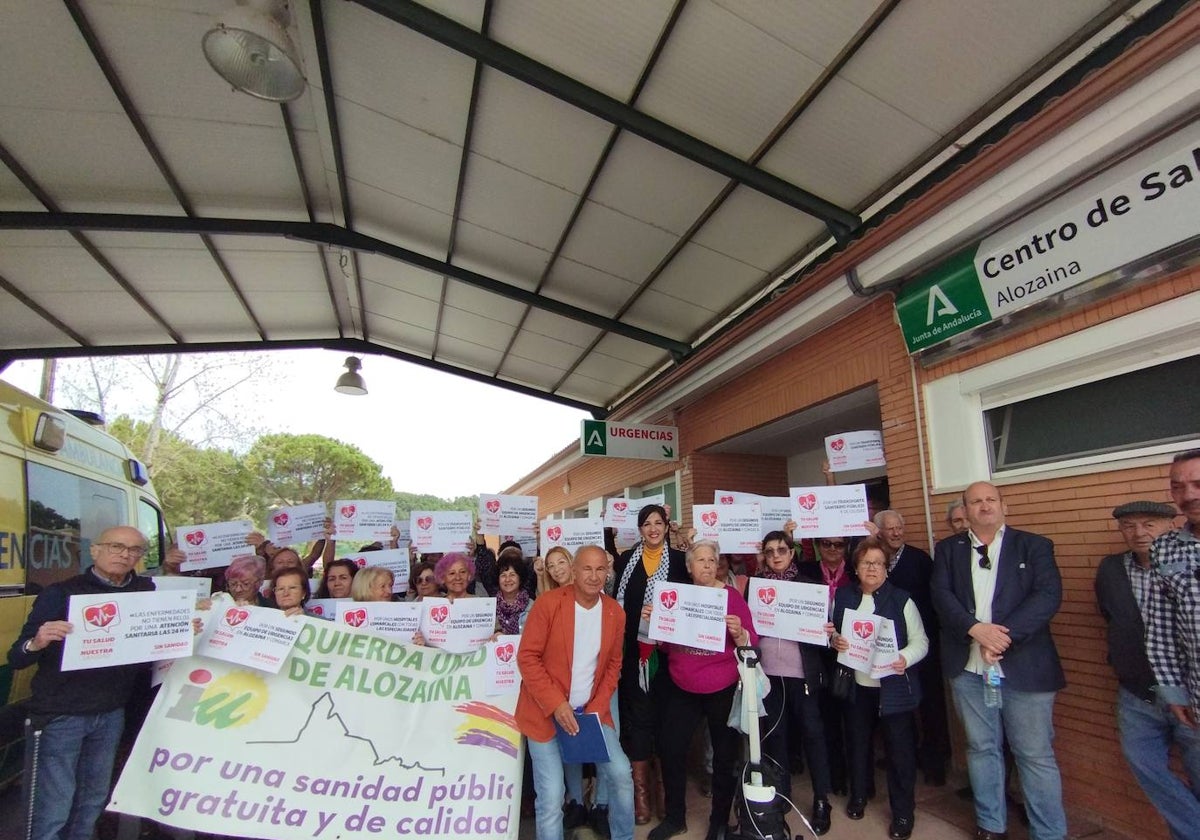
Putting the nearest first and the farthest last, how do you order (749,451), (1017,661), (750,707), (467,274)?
(750,707) → (1017,661) → (467,274) → (749,451)

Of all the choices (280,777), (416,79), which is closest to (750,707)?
(280,777)

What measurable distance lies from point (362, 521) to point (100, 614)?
283cm

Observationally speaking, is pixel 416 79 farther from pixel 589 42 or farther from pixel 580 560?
pixel 580 560

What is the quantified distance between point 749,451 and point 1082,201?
18.7 ft

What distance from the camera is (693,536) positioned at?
477cm

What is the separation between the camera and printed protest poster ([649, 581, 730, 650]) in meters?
3.54

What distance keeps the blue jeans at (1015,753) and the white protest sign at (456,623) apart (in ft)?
9.66

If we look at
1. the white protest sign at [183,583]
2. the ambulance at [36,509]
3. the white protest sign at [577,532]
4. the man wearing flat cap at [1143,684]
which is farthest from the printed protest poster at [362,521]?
the man wearing flat cap at [1143,684]

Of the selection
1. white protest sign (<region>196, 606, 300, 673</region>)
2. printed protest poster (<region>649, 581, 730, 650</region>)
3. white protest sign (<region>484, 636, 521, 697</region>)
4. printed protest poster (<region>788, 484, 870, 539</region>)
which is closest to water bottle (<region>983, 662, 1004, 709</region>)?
printed protest poster (<region>788, 484, 870, 539</region>)

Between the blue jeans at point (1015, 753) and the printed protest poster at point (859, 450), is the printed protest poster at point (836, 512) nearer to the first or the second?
the printed protest poster at point (859, 450)

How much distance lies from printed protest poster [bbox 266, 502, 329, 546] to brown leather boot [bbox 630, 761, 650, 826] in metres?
3.71

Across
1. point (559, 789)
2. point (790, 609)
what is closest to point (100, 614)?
point (559, 789)

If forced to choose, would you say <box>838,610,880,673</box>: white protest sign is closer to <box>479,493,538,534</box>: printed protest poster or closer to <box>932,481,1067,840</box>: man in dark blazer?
<box>932,481,1067,840</box>: man in dark blazer

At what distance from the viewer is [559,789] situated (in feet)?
11.3
